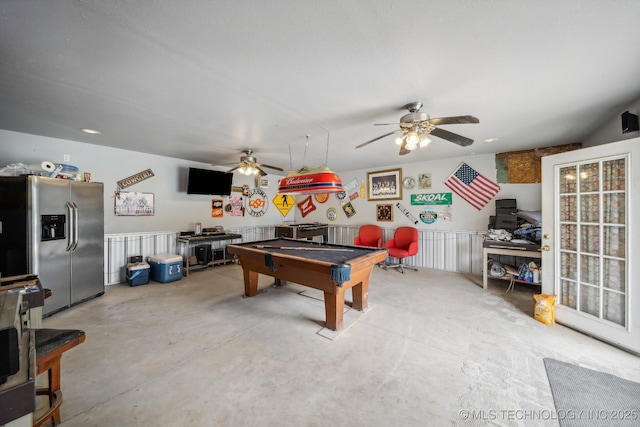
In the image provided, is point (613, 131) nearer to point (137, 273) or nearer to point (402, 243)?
point (402, 243)

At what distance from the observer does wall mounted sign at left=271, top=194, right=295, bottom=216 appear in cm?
752

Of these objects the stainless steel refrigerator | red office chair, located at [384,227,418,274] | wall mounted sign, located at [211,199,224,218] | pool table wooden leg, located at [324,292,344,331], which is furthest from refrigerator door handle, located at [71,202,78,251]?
red office chair, located at [384,227,418,274]

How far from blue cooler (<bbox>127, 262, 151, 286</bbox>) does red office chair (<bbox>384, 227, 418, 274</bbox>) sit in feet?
15.5

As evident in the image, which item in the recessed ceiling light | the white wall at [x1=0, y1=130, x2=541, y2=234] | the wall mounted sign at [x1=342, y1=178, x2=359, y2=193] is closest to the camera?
the recessed ceiling light

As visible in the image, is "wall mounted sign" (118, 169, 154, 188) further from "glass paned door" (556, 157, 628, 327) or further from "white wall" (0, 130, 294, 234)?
"glass paned door" (556, 157, 628, 327)

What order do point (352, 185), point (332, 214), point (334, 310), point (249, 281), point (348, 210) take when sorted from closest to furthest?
1. point (334, 310)
2. point (249, 281)
3. point (352, 185)
4. point (348, 210)
5. point (332, 214)

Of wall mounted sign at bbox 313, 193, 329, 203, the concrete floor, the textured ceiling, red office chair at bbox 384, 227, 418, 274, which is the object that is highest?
the textured ceiling

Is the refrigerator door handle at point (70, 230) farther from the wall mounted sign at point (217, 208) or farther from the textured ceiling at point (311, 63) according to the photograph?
the wall mounted sign at point (217, 208)

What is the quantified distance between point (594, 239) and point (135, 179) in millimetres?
7037

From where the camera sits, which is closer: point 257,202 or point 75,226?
point 75,226

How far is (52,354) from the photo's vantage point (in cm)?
126

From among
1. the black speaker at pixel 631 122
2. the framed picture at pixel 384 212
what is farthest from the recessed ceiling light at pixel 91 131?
the black speaker at pixel 631 122

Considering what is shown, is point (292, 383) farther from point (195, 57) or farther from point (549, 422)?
point (195, 57)

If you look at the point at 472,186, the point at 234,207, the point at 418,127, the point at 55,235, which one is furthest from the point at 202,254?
the point at 472,186
